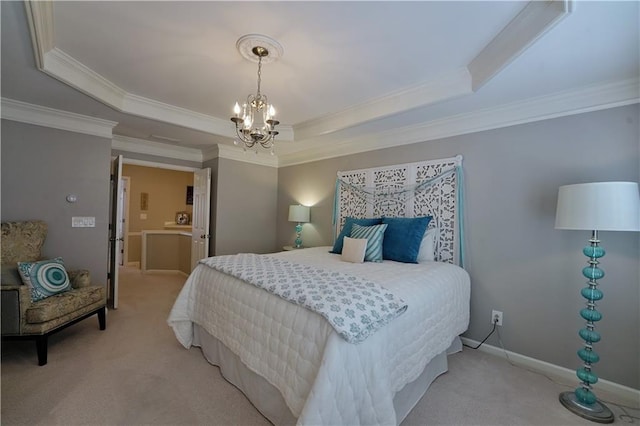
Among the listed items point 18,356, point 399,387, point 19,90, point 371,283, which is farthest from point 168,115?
point 399,387

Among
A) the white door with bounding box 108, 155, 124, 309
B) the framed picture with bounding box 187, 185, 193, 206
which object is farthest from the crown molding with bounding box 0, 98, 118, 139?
the framed picture with bounding box 187, 185, 193, 206

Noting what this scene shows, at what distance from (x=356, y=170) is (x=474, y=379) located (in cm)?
265

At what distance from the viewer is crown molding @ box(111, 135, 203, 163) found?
4109 mm

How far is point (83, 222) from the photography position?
336 cm

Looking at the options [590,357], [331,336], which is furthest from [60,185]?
[590,357]

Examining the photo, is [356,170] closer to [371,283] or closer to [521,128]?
[521,128]

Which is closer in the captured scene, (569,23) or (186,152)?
(569,23)

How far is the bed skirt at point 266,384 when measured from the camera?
5.45 ft

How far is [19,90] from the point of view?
260cm

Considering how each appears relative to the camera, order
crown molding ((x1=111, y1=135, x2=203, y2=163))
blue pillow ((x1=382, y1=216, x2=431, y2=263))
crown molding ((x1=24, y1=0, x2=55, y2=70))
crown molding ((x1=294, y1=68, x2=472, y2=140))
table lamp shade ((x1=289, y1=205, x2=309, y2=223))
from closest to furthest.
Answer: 1. crown molding ((x1=24, y1=0, x2=55, y2=70))
2. crown molding ((x1=294, y1=68, x2=472, y2=140))
3. blue pillow ((x1=382, y1=216, x2=431, y2=263))
4. crown molding ((x1=111, y1=135, x2=203, y2=163))
5. table lamp shade ((x1=289, y1=205, x2=309, y2=223))

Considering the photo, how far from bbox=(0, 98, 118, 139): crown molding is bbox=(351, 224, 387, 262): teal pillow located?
3275mm

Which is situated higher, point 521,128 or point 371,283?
point 521,128

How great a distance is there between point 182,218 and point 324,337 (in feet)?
21.4

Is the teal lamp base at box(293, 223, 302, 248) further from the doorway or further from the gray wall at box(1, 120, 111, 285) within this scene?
the doorway
